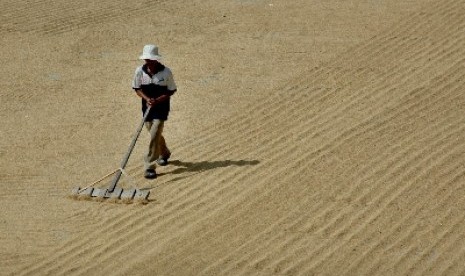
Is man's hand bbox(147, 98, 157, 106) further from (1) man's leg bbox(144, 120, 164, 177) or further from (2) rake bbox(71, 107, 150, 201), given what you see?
(2) rake bbox(71, 107, 150, 201)

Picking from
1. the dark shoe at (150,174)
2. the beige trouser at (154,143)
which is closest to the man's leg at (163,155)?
the beige trouser at (154,143)

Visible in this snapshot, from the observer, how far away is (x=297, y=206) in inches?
314

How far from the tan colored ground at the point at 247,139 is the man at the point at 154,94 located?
280mm

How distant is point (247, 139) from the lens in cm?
964

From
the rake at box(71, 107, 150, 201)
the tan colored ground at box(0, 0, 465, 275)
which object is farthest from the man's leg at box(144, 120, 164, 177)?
the rake at box(71, 107, 150, 201)

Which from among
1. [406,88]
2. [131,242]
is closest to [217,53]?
[406,88]

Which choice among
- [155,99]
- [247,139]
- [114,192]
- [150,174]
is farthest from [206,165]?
[114,192]

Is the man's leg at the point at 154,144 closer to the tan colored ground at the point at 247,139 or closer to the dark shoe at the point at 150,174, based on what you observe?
the dark shoe at the point at 150,174

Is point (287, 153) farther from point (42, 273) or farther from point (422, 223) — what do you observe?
point (42, 273)

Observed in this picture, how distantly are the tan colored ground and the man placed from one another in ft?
0.92

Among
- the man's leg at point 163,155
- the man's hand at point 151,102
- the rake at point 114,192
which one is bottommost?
the rake at point 114,192

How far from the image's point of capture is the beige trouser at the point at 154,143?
8789 mm

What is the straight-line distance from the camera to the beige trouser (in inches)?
346

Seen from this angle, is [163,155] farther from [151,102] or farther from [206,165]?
[151,102]
